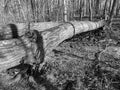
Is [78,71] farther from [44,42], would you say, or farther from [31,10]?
[31,10]

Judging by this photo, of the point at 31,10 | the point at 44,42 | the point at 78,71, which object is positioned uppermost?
the point at 31,10

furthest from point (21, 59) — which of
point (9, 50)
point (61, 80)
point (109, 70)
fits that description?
point (109, 70)

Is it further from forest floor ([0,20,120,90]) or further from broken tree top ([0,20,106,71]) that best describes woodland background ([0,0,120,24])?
forest floor ([0,20,120,90])

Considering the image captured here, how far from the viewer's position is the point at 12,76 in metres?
2.19

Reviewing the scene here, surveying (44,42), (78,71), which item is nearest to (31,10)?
(44,42)

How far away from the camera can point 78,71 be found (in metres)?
2.36

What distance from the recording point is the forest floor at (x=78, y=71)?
1.93 metres

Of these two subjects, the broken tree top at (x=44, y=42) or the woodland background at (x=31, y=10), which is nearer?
the broken tree top at (x=44, y=42)

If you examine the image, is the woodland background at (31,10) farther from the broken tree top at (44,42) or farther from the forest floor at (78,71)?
the forest floor at (78,71)

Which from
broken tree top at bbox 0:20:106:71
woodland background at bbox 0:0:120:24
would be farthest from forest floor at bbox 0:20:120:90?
woodland background at bbox 0:0:120:24

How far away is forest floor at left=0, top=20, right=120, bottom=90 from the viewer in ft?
6.34

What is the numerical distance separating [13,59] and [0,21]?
4987mm

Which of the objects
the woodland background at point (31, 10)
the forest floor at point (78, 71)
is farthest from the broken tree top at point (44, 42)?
the woodland background at point (31, 10)

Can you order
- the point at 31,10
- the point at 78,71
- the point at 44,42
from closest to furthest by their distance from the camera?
the point at 78,71, the point at 44,42, the point at 31,10
